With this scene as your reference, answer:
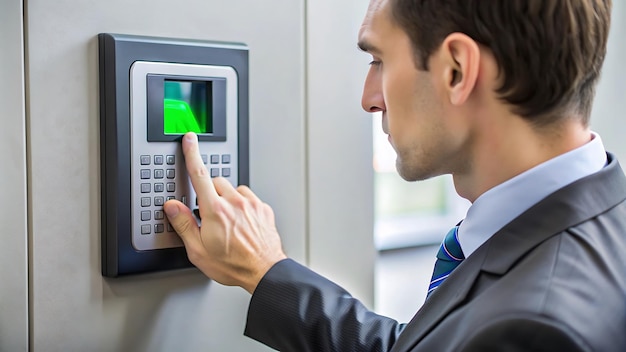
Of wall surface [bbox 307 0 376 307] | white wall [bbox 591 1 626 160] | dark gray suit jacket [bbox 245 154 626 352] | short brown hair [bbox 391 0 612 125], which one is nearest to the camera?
dark gray suit jacket [bbox 245 154 626 352]

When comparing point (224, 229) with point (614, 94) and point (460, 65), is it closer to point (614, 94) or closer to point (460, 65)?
point (460, 65)

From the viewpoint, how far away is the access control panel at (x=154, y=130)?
0.84m

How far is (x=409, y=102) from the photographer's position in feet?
2.70

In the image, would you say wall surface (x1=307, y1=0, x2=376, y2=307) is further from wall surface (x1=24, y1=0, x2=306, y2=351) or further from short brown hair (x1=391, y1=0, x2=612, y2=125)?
short brown hair (x1=391, y1=0, x2=612, y2=125)

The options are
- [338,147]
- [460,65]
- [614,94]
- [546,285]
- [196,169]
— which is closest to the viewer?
[546,285]

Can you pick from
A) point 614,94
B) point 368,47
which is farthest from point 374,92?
point 614,94

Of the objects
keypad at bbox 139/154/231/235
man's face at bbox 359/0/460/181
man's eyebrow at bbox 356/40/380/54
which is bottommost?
keypad at bbox 139/154/231/235

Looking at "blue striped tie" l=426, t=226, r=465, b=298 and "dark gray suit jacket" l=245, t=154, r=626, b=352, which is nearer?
"dark gray suit jacket" l=245, t=154, r=626, b=352

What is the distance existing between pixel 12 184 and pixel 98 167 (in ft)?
0.33

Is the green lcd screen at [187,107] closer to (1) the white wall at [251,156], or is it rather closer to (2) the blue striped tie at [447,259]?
(1) the white wall at [251,156]

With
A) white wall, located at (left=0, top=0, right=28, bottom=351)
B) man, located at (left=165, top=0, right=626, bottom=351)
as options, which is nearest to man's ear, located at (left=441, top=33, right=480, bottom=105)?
man, located at (left=165, top=0, right=626, bottom=351)

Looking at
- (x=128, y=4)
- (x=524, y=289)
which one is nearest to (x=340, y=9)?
(x=128, y=4)

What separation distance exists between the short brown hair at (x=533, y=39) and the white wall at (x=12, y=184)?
18.4 inches

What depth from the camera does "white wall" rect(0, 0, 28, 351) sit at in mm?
788
